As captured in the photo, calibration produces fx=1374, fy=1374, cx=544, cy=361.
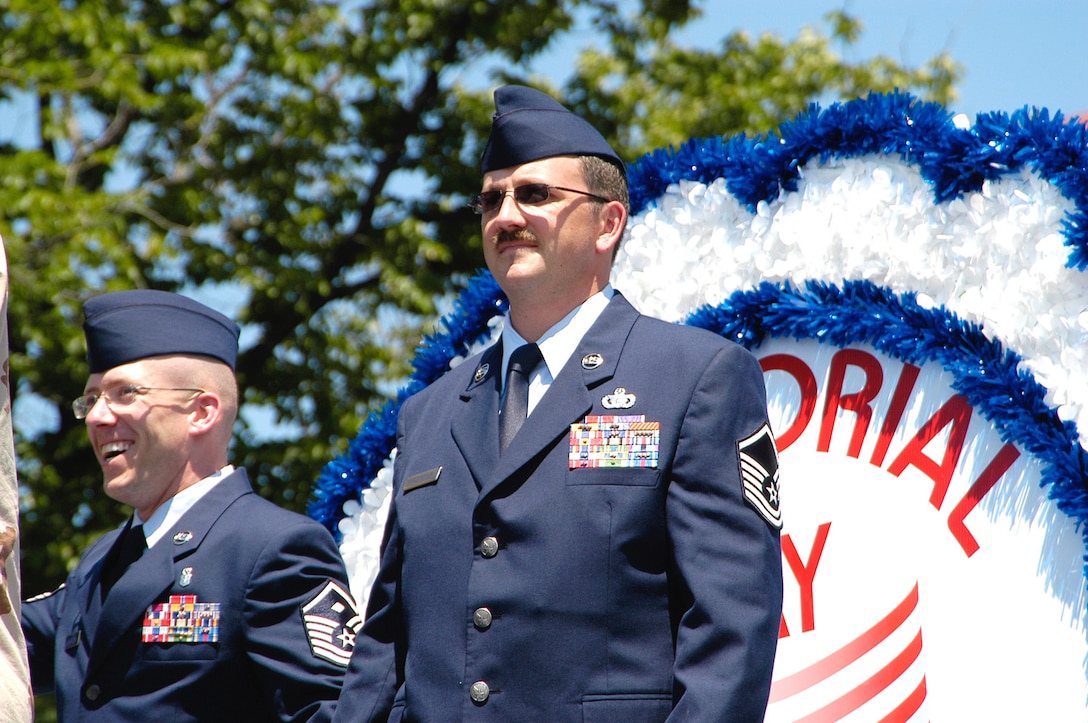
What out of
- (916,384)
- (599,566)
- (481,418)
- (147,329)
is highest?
(147,329)

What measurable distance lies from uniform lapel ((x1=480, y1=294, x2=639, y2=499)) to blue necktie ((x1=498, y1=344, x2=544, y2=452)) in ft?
0.06

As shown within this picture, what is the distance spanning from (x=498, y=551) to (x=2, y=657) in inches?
33.2

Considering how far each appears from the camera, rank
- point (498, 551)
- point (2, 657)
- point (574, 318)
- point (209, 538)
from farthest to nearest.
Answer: point (209, 538) → point (574, 318) → point (498, 551) → point (2, 657)

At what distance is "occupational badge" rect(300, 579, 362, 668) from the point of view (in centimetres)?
319

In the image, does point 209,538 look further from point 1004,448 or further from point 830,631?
point 1004,448

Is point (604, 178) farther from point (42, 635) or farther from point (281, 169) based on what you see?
point (281, 169)

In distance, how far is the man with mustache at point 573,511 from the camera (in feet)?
7.49

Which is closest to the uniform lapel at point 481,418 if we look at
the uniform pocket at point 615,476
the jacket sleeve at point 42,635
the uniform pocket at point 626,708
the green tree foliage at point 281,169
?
the uniform pocket at point 615,476

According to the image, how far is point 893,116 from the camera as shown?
314cm

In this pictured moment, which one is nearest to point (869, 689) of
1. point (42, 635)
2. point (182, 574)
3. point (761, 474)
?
point (761, 474)

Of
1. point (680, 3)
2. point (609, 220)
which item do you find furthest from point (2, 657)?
point (680, 3)

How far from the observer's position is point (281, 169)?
9383 millimetres

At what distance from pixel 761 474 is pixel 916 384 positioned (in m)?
0.80

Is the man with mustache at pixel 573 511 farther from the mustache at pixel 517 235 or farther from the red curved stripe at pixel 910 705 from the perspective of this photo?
the red curved stripe at pixel 910 705
